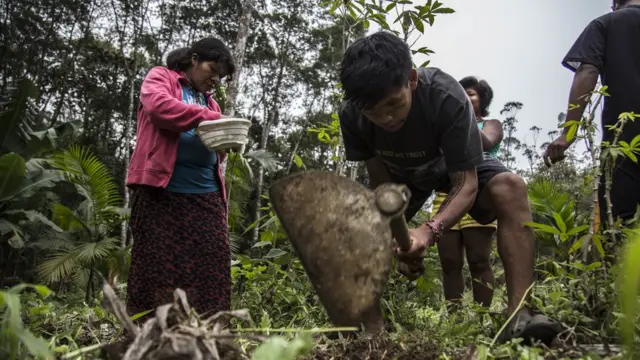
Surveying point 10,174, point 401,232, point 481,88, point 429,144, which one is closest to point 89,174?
point 10,174

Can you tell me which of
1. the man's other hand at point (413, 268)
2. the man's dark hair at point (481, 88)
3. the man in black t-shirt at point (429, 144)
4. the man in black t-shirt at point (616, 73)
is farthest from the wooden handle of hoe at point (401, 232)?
the man's dark hair at point (481, 88)

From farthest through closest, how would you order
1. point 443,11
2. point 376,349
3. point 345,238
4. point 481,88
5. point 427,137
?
1. point 481,88
2. point 443,11
3. point 427,137
4. point 345,238
5. point 376,349

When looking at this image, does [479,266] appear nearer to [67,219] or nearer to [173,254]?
[173,254]

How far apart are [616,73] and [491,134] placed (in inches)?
41.1

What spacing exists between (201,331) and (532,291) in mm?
1277

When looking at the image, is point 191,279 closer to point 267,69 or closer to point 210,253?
point 210,253

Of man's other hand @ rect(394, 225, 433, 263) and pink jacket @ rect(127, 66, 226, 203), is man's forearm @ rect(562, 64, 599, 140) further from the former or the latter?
pink jacket @ rect(127, 66, 226, 203)

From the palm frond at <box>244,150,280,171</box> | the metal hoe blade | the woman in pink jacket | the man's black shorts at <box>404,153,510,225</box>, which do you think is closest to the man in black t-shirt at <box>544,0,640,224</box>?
the man's black shorts at <box>404,153,510,225</box>

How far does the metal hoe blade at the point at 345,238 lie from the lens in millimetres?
1509

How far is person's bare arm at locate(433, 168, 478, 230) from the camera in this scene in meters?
1.92

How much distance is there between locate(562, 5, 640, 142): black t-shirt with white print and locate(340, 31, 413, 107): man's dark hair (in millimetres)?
961

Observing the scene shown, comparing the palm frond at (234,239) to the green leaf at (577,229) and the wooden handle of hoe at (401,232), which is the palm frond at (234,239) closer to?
the wooden handle of hoe at (401,232)

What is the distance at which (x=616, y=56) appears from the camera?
2.38 metres

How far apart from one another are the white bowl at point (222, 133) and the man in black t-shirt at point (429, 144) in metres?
0.48
